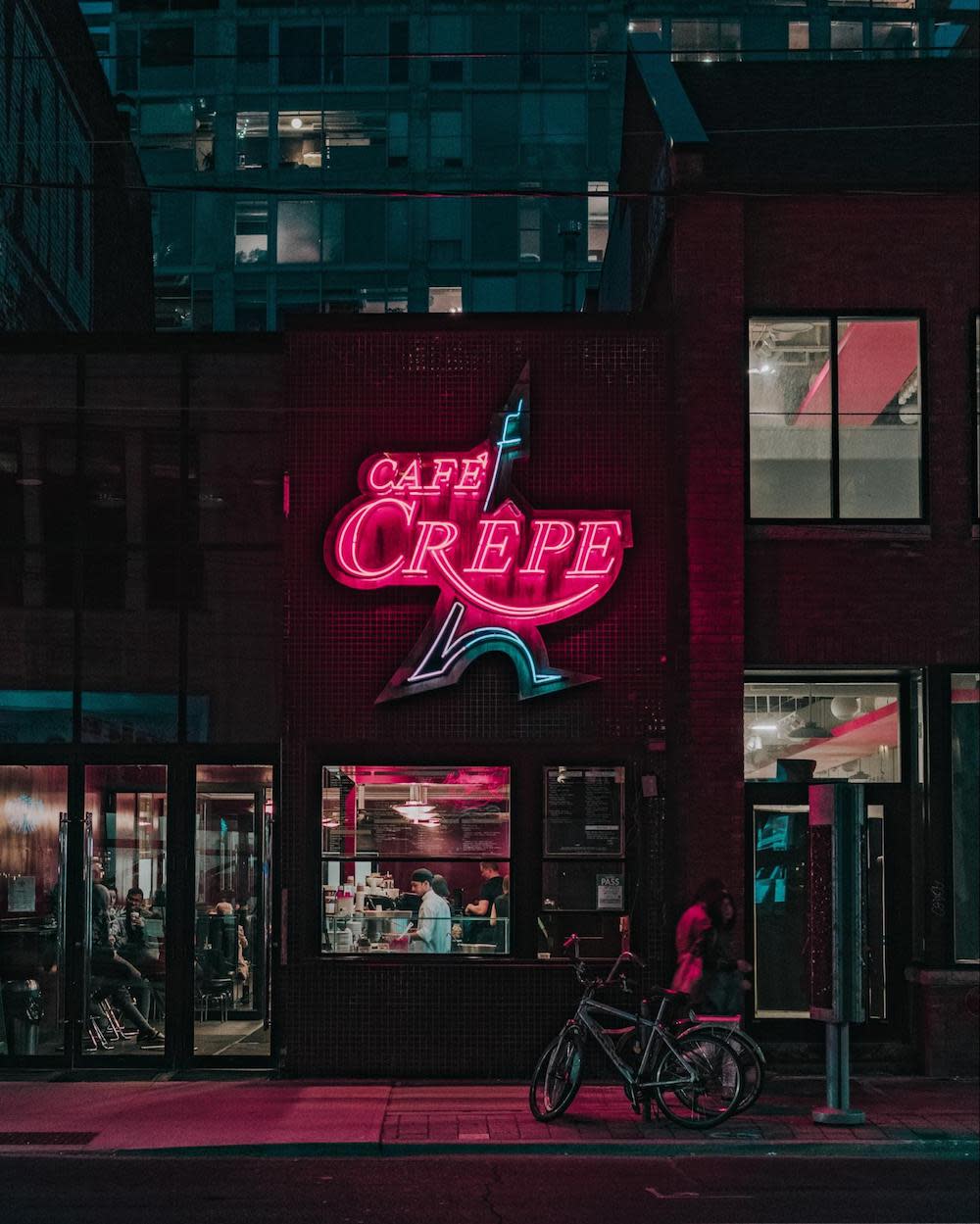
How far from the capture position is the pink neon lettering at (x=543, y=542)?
15398 millimetres

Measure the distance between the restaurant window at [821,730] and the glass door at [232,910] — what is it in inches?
181

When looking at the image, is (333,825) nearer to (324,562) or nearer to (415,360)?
(324,562)

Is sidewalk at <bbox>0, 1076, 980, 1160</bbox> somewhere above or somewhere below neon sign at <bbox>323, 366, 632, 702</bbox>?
below

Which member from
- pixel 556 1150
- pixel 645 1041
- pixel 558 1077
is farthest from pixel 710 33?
pixel 556 1150

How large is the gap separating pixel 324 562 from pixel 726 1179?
22.0 feet

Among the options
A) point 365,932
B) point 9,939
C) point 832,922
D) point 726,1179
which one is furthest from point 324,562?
point 726,1179

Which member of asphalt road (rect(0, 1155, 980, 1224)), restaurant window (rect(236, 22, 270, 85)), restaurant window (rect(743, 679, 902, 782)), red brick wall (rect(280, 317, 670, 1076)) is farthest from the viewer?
restaurant window (rect(236, 22, 270, 85))

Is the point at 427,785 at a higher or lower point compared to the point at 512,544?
lower

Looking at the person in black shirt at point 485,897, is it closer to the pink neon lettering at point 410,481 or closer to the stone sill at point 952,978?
the pink neon lettering at point 410,481

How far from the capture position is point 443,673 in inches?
608

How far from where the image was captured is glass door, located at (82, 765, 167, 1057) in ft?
51.4

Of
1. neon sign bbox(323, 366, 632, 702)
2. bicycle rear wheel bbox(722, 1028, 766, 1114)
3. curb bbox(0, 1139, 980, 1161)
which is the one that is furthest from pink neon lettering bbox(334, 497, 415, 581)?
curb bbox(0, 1139, 980, 1161)

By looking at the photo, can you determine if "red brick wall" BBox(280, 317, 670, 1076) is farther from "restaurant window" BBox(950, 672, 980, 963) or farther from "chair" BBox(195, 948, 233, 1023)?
"restaurant window" BBox(950, 672, 980, 963)

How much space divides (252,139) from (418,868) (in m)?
48.7
